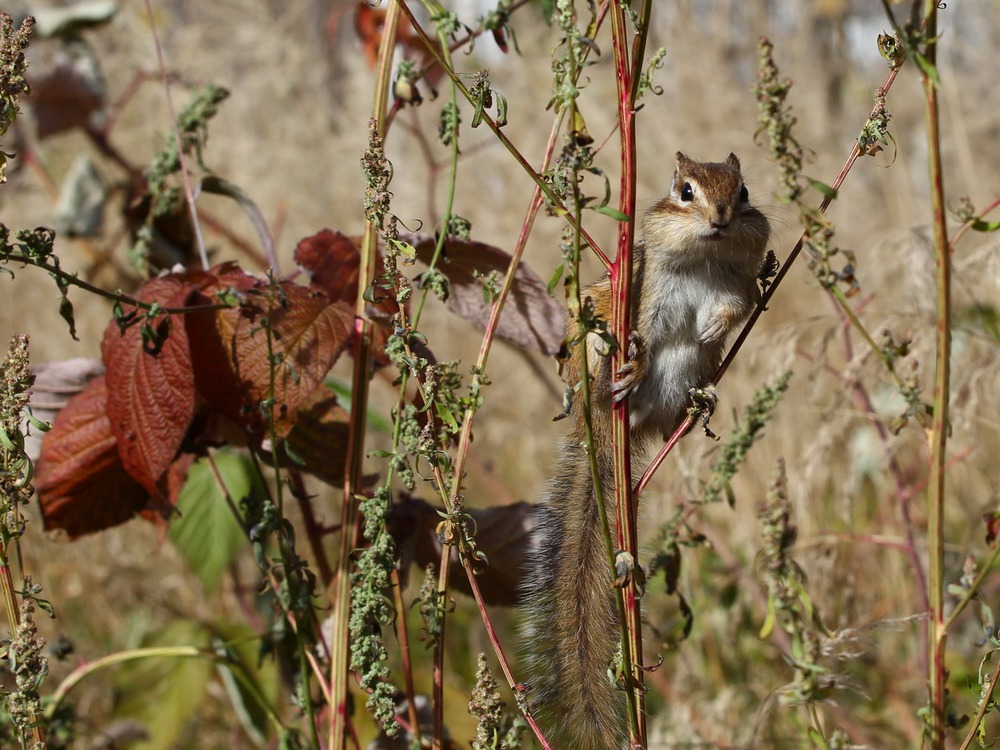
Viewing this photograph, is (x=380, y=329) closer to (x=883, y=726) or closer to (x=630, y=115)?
(x=630, y=115)

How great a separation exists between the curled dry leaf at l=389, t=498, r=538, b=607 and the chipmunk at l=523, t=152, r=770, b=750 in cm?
15

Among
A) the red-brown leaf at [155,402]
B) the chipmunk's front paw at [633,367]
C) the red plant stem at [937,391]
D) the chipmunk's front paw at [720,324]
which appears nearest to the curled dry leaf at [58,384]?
the red-brown leaf at [155,402]

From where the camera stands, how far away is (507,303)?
1.43 m

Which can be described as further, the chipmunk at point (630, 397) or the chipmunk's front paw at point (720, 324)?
the chipmunk's front paw at point (720, 324)

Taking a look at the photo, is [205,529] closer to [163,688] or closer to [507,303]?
[163,688]

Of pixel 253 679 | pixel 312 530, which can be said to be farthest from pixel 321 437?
pixel 253 679

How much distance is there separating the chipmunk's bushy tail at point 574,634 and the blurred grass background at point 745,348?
0.24 meters

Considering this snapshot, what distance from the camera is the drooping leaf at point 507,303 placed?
139 cm

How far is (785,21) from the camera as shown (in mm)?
7387

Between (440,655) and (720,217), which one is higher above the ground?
(720,217)

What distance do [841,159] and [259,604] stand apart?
3.81m

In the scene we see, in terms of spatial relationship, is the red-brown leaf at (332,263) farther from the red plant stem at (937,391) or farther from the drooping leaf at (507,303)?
the red plant stem at (937,391)

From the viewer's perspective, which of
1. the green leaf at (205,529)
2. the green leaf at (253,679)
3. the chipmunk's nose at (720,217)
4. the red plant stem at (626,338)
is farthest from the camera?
the green leaf at (205,529)

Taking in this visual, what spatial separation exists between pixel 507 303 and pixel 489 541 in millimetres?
331
